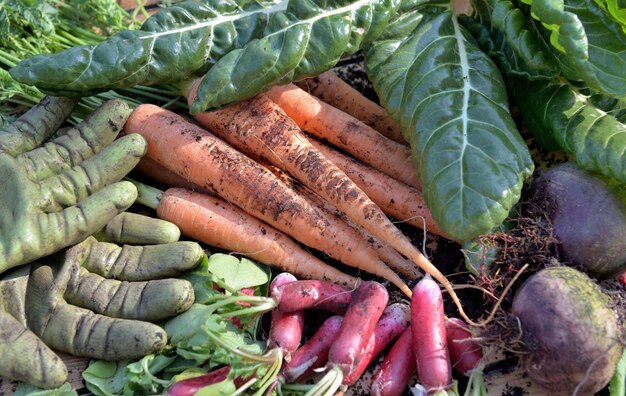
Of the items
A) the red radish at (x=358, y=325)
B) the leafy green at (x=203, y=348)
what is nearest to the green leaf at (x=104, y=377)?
the leafy green at (x=203, y=348)

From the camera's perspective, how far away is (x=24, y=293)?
6.18 ft

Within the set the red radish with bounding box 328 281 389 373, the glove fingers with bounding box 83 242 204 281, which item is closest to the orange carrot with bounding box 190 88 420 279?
the red radish with bounding box 328 281 389 373

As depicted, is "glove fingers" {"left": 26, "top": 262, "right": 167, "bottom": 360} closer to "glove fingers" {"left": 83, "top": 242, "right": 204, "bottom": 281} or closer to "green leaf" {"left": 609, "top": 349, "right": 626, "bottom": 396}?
"glove fingers" {"left": 83, "top": 242, "right": 204, "bottom": 281}

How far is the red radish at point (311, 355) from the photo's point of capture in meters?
1.86

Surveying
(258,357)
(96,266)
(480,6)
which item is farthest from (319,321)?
(480,6)

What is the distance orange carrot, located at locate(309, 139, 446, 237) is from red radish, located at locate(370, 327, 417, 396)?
0.42 meters

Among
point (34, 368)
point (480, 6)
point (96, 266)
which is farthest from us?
point (480, 6)

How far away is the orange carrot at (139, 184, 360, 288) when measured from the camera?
215 cm

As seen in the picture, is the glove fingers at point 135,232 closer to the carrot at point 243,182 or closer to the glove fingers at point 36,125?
the carrot at point 243,182

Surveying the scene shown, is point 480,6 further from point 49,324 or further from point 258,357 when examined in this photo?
point 49,324

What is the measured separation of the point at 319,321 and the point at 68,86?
1082 millimetres

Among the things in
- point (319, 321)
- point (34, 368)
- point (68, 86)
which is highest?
point (68, 86)

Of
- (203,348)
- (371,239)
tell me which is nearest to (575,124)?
(371,239)

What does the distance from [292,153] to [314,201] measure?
0.18m
